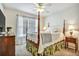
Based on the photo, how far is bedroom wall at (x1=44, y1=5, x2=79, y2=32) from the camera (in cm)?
275

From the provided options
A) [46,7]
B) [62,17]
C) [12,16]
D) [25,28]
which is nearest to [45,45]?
[25,28]

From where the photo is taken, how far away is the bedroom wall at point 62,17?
2746 millimetres

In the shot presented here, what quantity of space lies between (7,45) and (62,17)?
122cm

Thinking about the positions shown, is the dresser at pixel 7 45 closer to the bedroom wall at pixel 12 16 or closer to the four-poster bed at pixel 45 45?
the bedroom wall at pixel 12 16

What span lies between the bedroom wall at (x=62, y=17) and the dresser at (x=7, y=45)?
770mm

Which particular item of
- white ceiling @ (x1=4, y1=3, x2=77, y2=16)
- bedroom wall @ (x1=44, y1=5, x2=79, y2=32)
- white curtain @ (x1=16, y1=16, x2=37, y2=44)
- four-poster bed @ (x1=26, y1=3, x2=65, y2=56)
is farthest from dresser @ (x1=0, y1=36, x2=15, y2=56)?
bedroom wall @ (x1=44, y1=5, x2=79, y2=32)

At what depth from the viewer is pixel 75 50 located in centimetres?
276

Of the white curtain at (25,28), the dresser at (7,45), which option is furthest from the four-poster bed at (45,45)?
the dresser at (7,45)

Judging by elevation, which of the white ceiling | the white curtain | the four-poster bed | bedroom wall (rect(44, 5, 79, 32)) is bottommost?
the four-poster bed

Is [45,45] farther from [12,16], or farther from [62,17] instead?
[12,16]

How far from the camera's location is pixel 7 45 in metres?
2.71

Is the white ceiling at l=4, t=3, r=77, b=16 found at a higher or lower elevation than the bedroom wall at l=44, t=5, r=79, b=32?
higher

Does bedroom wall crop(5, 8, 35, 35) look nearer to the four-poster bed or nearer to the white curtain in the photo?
the white curtain

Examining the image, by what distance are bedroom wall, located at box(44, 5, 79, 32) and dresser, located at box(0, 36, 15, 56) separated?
2.53ft
